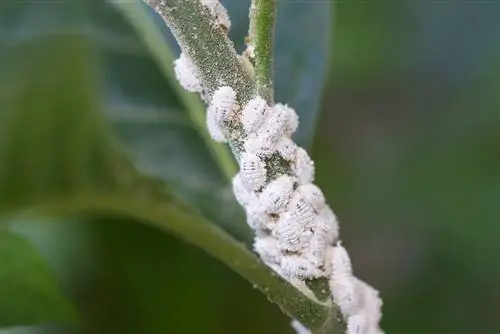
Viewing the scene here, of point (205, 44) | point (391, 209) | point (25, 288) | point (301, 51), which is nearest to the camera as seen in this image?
point (205, 44)

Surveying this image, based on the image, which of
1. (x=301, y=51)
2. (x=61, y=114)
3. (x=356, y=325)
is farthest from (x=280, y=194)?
(x=61, y=114)

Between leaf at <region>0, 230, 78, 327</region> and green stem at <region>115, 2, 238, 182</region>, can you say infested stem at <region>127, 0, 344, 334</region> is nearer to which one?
leaf at <region>0, 230, 78, 327</region>

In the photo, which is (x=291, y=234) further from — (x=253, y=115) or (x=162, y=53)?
(x=162, y=53)

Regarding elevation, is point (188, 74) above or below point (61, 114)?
below

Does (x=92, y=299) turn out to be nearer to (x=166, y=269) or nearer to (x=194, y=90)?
(x=166, y=269)

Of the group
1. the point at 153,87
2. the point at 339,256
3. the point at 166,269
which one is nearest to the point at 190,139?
the point at 153,87
